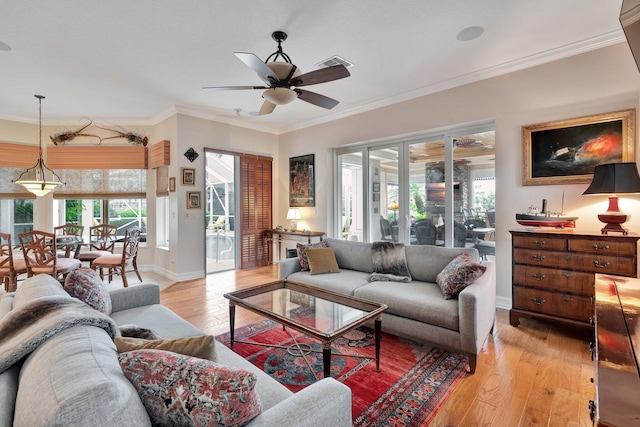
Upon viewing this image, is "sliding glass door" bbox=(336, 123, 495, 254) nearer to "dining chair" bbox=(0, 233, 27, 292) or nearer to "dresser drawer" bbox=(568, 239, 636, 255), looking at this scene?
"dresser drawer" bbox=(568, 239, 636, 255)

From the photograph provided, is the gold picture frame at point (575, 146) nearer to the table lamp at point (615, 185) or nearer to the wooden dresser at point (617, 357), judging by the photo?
the table lamp at point (615, 185)

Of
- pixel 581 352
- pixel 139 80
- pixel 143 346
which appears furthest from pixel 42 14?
pixel 581 352

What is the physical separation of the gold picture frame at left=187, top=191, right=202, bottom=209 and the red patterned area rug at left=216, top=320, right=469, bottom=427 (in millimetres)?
2862

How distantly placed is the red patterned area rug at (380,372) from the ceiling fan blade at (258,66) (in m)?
2.33

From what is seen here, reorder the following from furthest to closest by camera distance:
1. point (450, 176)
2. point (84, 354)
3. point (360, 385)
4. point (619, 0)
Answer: point (450, 176)
point (619, 0)
point (360, 385)
point (84, 354)

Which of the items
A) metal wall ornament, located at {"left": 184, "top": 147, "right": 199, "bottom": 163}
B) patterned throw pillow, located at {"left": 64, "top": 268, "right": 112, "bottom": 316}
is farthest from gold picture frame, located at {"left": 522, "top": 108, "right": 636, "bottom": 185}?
metal wall ornament, located at {"left": 184, "top": 147, "right": 199, "bottom": 163}

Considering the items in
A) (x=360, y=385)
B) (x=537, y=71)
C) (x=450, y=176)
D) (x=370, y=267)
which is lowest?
(x=360, y=385)

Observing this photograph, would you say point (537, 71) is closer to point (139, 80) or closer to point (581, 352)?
point (581, 352)

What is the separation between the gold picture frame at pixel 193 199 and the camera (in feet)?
16.6

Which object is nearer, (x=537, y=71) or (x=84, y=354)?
(x=84, y=354)

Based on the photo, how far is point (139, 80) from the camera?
3.88 metres

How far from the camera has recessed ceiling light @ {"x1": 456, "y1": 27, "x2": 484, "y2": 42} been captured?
9.09 ft

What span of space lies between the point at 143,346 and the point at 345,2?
106 inches

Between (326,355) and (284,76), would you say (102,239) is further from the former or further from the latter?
(326,355)
